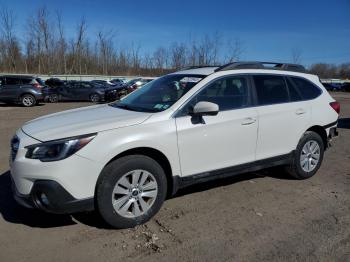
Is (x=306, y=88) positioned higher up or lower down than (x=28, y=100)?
higher up

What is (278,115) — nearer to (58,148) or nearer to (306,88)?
(306,88)

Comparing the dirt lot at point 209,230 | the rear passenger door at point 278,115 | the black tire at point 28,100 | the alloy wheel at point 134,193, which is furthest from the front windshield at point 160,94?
the black tire at point 28,100

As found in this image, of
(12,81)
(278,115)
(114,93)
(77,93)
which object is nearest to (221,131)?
(278,115)

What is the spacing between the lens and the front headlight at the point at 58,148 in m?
3.73

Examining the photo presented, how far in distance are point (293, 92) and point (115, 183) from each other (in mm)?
3198

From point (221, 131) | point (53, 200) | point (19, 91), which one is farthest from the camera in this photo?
point (19, 91)

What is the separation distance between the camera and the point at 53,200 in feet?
12.2

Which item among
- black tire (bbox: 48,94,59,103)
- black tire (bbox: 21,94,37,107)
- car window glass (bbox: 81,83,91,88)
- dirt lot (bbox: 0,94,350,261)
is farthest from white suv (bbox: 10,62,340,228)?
black tire (bbox: 48,94,59,103)

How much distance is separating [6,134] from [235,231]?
8.21m

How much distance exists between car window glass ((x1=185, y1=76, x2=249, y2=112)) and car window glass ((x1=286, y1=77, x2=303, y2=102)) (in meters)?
0.93

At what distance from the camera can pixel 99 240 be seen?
3.87 meters

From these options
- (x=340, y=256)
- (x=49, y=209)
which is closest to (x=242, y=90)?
(x=340, y=256)

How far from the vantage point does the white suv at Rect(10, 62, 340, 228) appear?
12.4 ft

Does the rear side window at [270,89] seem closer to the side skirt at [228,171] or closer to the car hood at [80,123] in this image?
the side skirt at [228,171]
